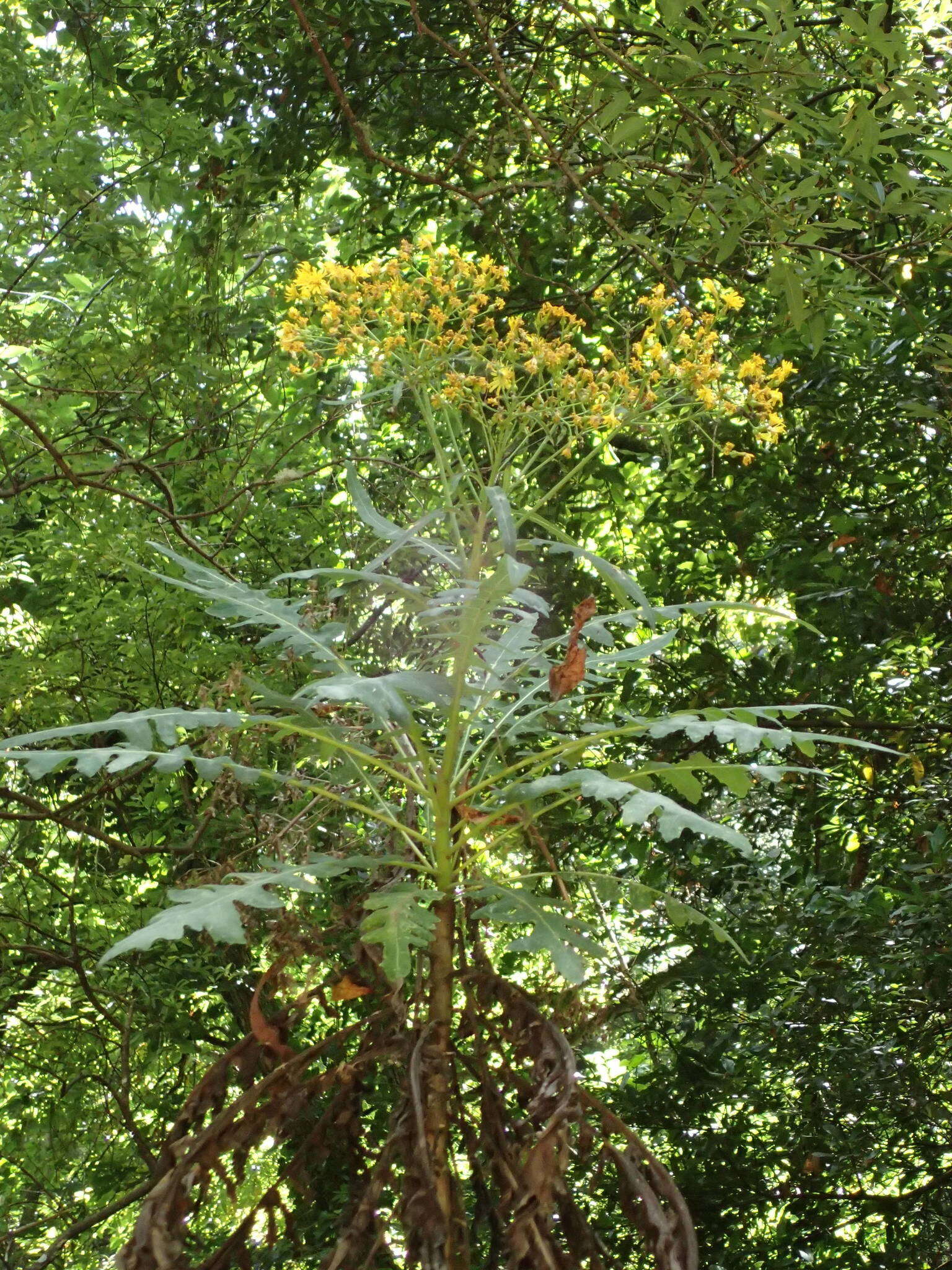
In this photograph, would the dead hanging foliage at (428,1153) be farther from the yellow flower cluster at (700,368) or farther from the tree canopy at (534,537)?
the yellow flower cluster at (700,368)

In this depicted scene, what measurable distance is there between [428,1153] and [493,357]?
2.54ft

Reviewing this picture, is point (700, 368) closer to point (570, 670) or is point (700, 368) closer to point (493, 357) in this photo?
point (493, 357)

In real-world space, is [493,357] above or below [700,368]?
above

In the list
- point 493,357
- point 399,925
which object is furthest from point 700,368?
point 399,925

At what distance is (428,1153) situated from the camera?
848mm

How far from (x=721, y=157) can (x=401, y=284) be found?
1217 millimetres

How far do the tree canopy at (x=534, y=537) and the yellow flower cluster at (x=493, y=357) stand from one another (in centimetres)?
3

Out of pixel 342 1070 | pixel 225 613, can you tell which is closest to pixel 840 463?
pixel 225 613

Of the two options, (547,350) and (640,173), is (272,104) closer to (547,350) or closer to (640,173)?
(640,173)

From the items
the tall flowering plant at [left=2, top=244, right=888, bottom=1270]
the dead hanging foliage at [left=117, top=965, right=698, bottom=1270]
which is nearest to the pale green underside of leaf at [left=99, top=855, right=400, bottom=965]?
the tall flowering plant at [left=2, top=244, right=888, bottom=1270]

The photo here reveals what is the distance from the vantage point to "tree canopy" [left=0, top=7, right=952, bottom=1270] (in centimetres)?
164

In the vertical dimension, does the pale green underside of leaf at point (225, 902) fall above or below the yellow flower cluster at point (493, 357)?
below

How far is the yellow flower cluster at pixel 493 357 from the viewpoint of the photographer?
1.11 meters

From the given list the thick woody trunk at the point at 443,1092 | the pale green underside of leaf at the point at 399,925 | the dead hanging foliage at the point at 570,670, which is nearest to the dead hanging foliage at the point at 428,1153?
the thick woody trunk at the point at 443,1092
